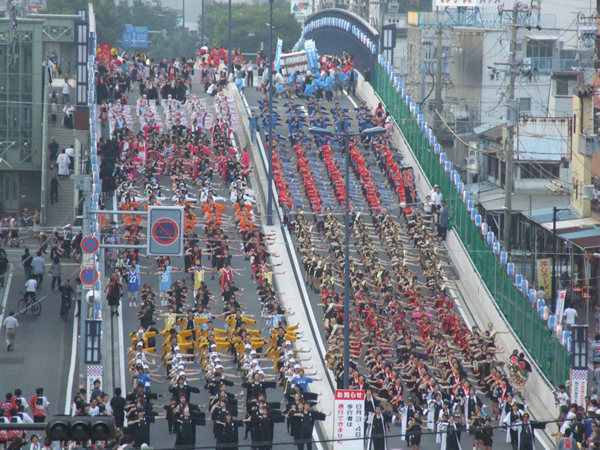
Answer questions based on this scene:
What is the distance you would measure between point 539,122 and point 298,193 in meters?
19.8

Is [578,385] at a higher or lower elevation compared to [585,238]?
lower

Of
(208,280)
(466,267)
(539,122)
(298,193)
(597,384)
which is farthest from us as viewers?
(539,122)

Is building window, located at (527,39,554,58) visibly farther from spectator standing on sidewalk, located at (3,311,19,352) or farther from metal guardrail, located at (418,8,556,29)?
spectator standing on sidewalk, located at (3,311,19,352)

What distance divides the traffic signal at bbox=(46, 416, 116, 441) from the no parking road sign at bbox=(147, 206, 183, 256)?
1156 cm

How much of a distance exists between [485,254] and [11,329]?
560 inches

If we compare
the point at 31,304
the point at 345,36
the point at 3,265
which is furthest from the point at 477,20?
the point at 31,304

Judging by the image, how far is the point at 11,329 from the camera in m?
29.5

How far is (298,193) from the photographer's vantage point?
1570 inches

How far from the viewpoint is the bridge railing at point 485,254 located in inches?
1130

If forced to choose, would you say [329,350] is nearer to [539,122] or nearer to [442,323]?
[442,323]

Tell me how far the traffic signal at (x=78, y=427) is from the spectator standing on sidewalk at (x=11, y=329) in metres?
21.2

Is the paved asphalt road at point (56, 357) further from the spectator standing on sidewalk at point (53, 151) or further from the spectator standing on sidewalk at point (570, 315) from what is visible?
the spectator standing on sidewalk at point (53, 151)

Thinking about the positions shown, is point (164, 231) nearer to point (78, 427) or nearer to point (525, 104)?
Result: point (78, 427)

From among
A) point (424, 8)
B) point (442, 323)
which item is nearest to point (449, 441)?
point (442, 323)
